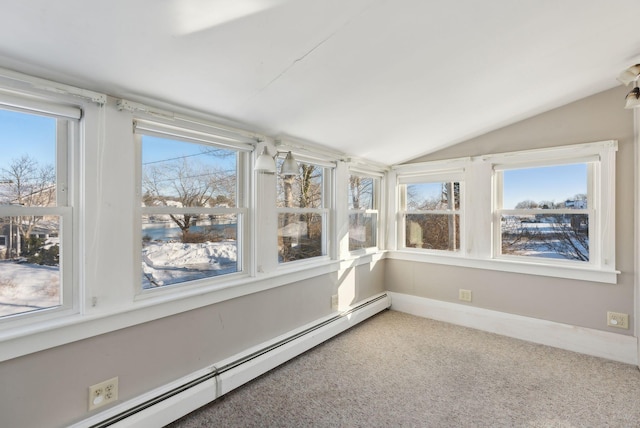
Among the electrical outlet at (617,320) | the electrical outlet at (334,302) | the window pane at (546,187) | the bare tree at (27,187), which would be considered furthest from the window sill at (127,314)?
the electrical outlet at (617,320)

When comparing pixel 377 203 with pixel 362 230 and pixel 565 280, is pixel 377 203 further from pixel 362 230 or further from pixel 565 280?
pixel 565 280

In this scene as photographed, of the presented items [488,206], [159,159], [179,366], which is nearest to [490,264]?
[488,206]

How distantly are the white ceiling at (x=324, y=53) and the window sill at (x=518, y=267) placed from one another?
63.9 inches

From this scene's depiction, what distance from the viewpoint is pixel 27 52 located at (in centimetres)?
129

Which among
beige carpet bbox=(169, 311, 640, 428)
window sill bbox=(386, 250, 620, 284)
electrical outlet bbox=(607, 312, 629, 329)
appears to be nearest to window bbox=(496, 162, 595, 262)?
window sill bbox=(386, 250, 620, 284)

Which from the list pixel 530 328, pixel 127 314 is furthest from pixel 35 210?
pixel 530 328

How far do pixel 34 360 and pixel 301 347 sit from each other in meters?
1.82

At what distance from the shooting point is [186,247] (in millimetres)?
2146

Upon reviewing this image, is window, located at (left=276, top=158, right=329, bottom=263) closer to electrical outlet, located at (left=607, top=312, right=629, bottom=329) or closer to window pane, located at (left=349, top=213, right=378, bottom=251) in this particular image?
window pane, located at (left=349, top=213, right=378, bottom=251)

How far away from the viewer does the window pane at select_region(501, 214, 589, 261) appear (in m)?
2.96

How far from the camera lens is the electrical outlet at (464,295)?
3.54 meters

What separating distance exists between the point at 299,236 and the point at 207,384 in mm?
1440

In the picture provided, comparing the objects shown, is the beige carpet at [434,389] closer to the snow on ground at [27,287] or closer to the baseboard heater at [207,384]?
the baseboard heater at [207,384]

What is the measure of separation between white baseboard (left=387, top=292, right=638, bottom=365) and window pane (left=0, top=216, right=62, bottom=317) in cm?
352
